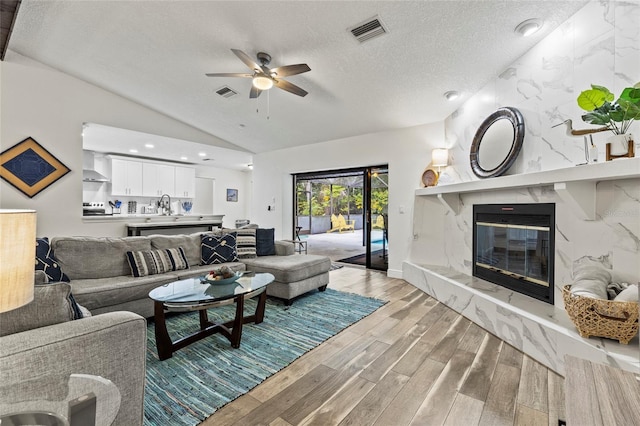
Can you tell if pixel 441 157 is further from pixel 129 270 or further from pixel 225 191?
pixel 225 191

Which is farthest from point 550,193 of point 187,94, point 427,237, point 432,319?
point 187,94

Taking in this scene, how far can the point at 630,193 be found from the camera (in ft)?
6.19

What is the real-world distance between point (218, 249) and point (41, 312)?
8.13 feet

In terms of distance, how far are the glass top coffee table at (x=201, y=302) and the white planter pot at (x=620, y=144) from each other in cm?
277

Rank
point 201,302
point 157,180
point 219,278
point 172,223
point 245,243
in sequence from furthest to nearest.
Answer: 1. point 157,180
2. point 172,223
3. point 245,243
4. point 219,278
5. point 201,302

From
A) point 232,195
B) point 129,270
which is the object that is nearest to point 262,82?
point 129,270

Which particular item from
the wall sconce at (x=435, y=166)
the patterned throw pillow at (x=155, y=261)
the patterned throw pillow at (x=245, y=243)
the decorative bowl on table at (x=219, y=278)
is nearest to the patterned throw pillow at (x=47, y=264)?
the patterned throw pillow at (x=155, y=261)

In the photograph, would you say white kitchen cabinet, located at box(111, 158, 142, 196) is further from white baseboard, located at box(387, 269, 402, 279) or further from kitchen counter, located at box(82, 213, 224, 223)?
white baseboard, located at box(387, 269, 402, 279)

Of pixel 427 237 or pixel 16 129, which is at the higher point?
pixel 16 129

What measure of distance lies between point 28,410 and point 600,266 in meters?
3.26

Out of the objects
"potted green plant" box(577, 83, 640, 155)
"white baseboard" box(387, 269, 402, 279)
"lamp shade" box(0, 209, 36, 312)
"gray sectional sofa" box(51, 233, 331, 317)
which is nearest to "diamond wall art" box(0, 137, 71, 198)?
"gray sectional sofa" box(51, 233, 331, 317)

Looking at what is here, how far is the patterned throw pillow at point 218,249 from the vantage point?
358 cm

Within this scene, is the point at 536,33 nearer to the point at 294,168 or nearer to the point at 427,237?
the point at 427,237

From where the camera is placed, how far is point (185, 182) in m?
7.69
